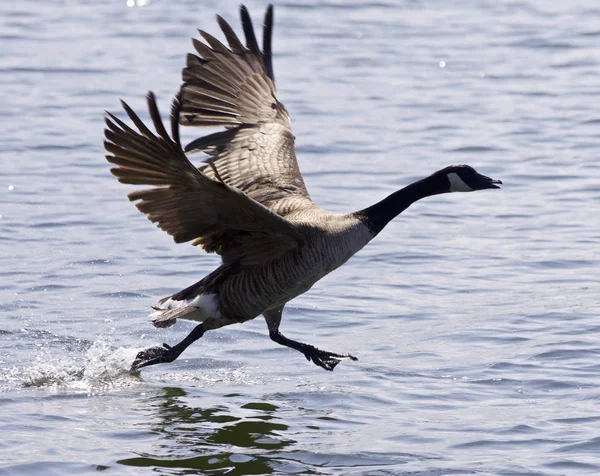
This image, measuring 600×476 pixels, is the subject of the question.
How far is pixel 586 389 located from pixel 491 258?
10.3ft

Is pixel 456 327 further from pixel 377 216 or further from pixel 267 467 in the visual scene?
pixel 267 467

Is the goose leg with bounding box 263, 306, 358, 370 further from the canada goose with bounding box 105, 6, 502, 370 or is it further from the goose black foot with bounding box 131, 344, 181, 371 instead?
the goose black foot with bounding box 131, 344, 181, 371

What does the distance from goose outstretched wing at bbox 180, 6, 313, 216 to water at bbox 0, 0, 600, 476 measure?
136 cm

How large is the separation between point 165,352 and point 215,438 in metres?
1.15

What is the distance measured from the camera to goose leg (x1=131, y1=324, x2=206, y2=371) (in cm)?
830

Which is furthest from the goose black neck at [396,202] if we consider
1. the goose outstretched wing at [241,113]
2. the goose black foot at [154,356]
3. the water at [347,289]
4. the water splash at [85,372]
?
the water splash at [85,372]

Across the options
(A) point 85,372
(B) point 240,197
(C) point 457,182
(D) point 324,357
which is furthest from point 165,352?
(C) point 457,182

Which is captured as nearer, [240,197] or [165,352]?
[240,197]

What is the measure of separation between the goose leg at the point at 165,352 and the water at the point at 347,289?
154 mm

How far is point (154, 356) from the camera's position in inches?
329

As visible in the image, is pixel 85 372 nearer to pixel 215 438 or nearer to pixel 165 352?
pixel 165 352

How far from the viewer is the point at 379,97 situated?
17328 mm

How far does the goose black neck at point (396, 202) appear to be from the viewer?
8.13 meters

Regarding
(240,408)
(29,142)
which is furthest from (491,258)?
(29,142)
